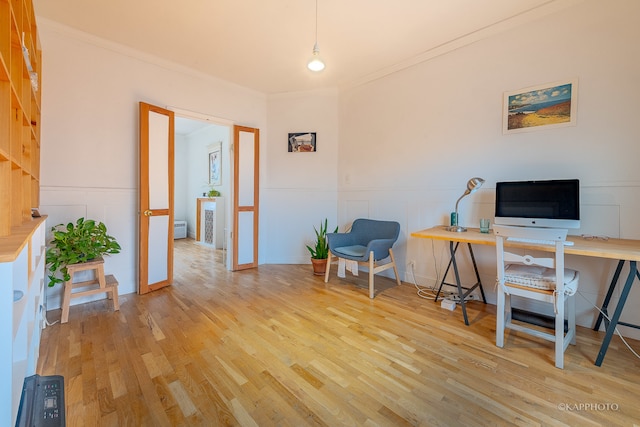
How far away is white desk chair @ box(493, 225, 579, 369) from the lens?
5.50 ft

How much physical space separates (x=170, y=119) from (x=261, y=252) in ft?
7.18

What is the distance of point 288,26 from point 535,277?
115 inches

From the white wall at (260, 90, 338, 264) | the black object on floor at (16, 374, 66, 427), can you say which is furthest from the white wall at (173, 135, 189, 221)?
the black object on floor at (16, 374, 66, 427)

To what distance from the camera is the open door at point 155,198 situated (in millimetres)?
2873

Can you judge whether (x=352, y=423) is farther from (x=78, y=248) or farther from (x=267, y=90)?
(x=267, y=90)

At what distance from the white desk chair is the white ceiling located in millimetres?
1987

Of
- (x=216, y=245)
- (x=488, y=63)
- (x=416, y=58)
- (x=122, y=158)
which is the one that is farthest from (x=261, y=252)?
(x=488, y=63)

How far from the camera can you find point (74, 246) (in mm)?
2326

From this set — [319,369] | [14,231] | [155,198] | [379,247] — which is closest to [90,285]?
[155,198]

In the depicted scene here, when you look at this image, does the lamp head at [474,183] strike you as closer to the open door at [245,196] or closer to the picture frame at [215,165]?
the open door at [245,196]

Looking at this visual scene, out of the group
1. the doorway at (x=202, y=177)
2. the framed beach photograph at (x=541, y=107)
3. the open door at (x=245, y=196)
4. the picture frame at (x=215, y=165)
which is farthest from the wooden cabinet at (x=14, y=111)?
the picture frame at (x=215, y=165)

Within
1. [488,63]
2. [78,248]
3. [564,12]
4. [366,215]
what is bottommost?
[78,248]

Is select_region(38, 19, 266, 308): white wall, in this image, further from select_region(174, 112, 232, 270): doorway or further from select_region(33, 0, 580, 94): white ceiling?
select_region(174, 112, 232, 270): doorway

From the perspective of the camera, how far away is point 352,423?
4.20ft
